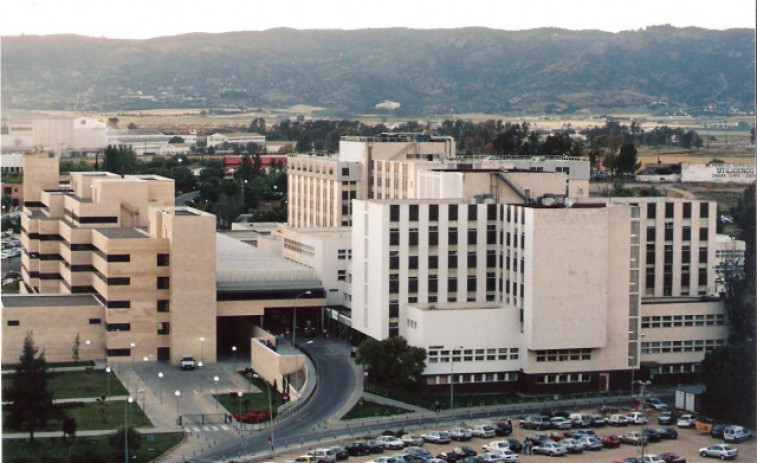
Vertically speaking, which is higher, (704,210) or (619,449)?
(704,210)

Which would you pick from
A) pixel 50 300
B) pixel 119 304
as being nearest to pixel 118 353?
pixel 119 304

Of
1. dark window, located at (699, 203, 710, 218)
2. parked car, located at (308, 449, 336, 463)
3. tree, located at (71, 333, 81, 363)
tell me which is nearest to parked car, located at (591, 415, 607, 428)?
parked car, located at (308, 449, 336, 463)

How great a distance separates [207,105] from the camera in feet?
477

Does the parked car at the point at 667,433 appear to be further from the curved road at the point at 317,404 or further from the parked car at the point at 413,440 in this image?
the curved road at the point at 317,404

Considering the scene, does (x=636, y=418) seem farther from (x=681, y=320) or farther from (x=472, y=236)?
(x=472, y=236)

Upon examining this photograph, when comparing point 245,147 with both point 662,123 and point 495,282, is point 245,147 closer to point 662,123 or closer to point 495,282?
point 662,123

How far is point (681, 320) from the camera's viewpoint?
29906mm

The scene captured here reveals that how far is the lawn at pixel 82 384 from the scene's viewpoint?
2811 centimetres

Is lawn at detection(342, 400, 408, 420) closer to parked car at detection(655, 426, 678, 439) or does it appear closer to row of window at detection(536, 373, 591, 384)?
row of window at detection(536, 373, 591, 384)

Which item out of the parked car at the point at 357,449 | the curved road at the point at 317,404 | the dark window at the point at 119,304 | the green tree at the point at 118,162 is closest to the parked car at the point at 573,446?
the parked car at the point at 357,449

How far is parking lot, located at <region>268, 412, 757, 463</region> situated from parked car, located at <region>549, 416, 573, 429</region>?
37cm

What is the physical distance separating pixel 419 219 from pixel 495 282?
7.34ft

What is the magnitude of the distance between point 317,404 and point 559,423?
4.77 meters

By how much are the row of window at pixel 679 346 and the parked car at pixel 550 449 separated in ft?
22.8
